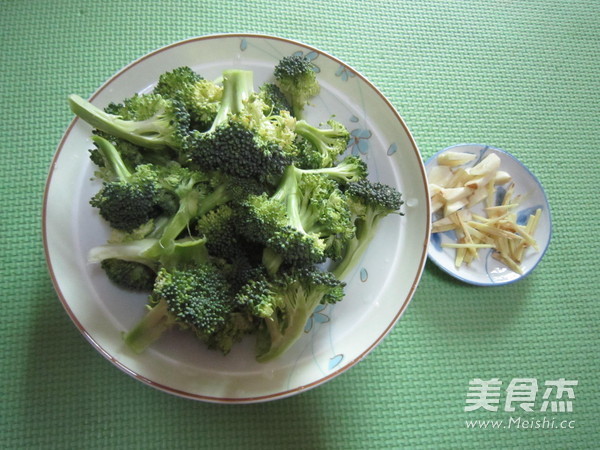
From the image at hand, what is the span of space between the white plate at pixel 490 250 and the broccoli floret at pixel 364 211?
365 mm

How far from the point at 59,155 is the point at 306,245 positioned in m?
0.78

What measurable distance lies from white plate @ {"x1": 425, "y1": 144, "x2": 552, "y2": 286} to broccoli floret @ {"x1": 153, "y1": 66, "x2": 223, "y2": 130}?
82 cm

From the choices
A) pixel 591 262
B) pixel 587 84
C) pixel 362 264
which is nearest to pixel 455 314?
pixel 362 264

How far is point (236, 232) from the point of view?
1126 millimetres

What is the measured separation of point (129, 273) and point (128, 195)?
0.24 metres

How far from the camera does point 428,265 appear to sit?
4.97 feet

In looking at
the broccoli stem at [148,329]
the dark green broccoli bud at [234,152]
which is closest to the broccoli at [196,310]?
the broccoli stem at [148,329]

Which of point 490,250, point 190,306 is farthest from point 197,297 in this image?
point 490,250

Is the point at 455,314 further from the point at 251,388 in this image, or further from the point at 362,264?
the point at 251,388

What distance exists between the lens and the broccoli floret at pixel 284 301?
104cm

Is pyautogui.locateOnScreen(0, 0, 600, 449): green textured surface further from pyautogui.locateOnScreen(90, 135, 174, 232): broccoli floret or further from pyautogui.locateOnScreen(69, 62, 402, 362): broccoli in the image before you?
pyautogui.locateOnScreen(90, 135, 174, 232): broccoli floret

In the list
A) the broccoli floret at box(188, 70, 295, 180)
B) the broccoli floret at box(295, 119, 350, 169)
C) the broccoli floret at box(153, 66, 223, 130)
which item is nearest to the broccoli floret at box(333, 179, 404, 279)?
the broccoli floret at box(295, 119, 350, 169)

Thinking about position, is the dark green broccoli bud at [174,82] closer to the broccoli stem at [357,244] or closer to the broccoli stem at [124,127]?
the broccoli stem at [124,127]

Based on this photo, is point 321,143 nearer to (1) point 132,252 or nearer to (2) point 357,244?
(2) point 357,244
